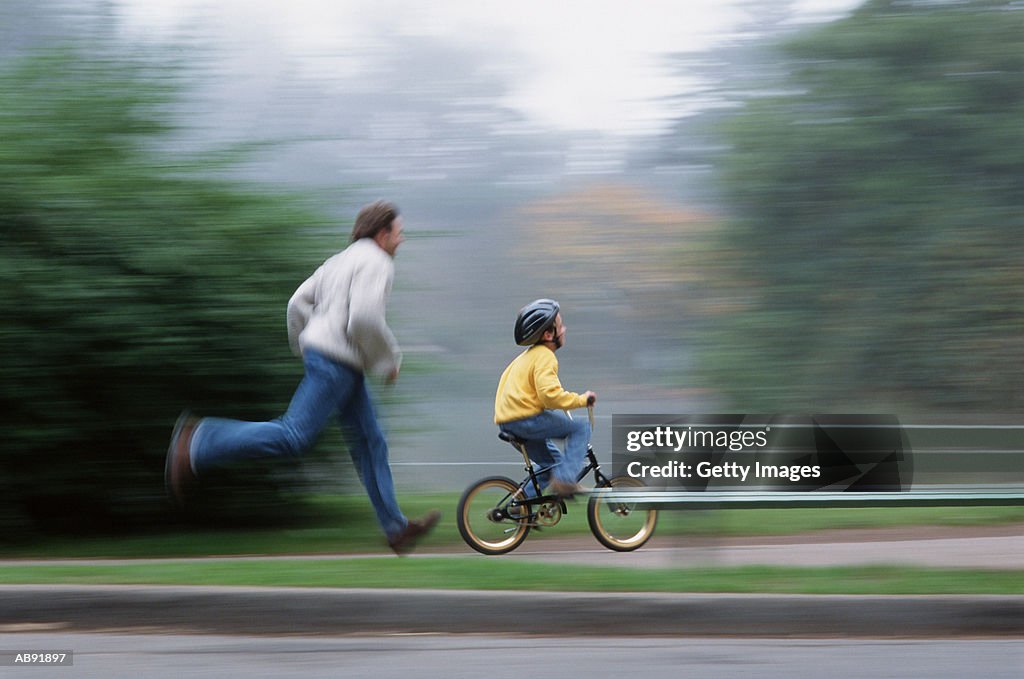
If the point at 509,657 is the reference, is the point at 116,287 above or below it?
above

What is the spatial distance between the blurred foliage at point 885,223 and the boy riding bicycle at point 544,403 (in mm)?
1534

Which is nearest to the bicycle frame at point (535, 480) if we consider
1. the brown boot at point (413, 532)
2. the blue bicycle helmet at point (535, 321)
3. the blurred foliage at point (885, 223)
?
the blue bicycle helmet at point (535, 321)

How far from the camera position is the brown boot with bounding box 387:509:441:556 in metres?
A: 5.77

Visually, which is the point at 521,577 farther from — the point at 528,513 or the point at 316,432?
the point at 528,513

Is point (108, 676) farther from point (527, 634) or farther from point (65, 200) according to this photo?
point (65, 200)

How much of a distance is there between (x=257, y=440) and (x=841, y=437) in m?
2.95

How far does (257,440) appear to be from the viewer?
546 centimetres

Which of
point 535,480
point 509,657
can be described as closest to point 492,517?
point 535,480

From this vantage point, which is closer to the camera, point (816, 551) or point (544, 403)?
point (544, 403)

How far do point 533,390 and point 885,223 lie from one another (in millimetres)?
2828

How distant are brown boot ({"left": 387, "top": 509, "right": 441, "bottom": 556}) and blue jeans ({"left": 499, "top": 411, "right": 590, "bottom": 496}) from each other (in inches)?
40.7

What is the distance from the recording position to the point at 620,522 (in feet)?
22.7

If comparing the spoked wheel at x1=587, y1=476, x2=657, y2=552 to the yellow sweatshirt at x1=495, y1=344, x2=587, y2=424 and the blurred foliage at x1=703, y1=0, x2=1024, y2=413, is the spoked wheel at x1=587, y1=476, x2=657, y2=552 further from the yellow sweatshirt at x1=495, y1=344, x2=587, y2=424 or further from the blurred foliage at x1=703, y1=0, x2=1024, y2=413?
the blurred foliage at x1=703, y1=0, x2=1024, y2=413

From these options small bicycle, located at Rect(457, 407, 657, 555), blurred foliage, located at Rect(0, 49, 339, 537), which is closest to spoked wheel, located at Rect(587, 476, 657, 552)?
small bicycle, located at Rect(457, 407, 657, 555)
